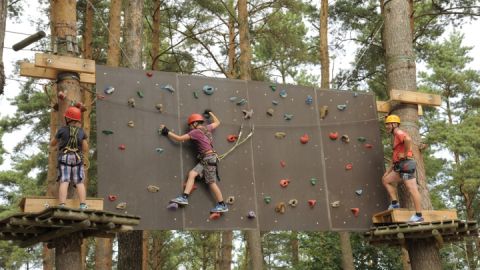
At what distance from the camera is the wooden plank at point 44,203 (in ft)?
19.3

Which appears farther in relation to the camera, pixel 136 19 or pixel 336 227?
pixel 136 19

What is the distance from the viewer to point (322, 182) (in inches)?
304

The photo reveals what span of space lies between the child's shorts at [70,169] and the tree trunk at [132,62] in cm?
257

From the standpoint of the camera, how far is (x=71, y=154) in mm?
6191

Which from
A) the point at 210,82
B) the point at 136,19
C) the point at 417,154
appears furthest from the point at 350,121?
the point at 136,19

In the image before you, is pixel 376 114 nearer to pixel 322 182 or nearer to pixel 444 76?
pixel 322 182

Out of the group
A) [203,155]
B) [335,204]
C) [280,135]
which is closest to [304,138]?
[280,135]

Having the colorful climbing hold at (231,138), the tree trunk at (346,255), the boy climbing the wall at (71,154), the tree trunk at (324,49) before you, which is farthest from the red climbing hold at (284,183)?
the tree trunk at (324,49)

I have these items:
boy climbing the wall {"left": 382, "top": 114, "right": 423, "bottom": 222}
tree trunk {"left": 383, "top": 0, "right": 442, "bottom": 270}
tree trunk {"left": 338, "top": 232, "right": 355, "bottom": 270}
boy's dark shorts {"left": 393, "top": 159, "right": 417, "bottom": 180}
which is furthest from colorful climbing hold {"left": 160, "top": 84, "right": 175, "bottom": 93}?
tree trunk {"left": 338, "top": 232, "right": 355, "bottom": 270}

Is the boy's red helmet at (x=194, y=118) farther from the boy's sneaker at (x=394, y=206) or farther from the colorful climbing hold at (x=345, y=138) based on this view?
the boy's sneaker at (x=394, y=206)

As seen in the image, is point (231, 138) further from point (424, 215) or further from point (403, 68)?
point (403, 68)

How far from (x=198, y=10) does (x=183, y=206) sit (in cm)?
1111

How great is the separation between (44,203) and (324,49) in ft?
33.6

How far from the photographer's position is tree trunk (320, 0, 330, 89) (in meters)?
14.3
